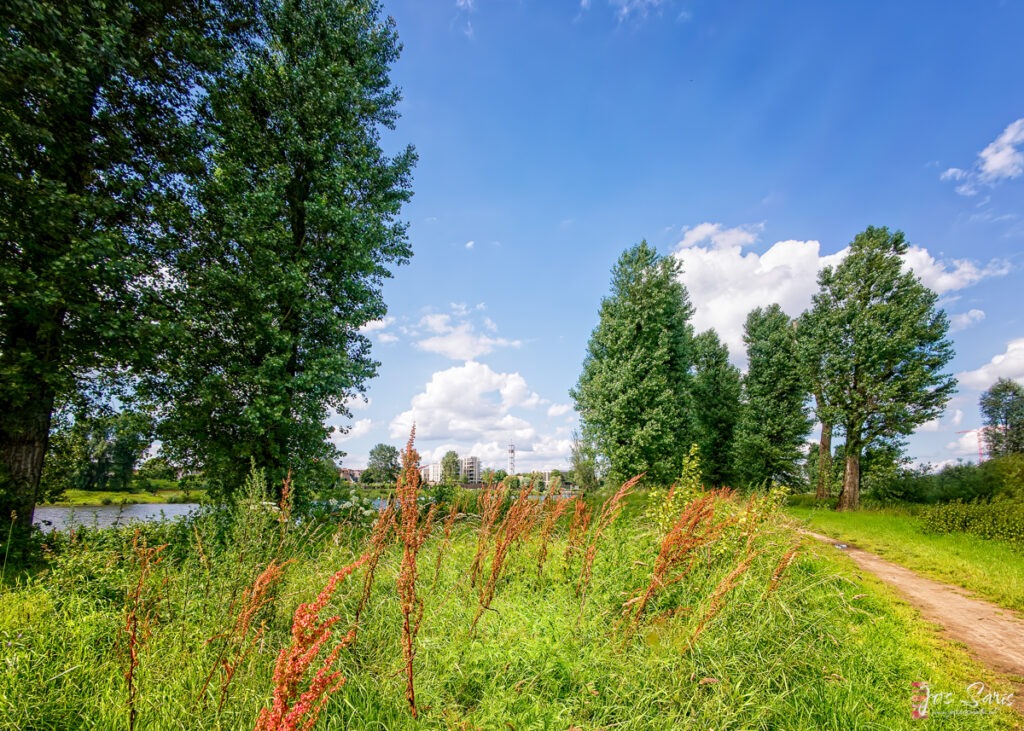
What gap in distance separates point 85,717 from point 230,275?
302 inches

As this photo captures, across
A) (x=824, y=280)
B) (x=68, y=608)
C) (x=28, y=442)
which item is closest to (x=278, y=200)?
(x=28, y=442)

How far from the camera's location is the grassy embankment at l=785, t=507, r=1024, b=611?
6.86 metres

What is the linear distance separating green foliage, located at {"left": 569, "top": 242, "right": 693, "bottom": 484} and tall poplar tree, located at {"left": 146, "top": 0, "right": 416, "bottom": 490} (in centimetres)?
1055

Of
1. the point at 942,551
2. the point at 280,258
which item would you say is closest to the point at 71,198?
the point at 280,258

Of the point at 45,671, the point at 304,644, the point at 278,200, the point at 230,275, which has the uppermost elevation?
the point at 278,200

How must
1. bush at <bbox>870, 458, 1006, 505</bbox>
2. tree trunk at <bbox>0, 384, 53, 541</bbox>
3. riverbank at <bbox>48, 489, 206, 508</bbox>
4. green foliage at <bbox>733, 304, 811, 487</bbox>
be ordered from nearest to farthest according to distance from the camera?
tree trunk at <bbox>0, 384, 53, 541</bbox> → riverbank at <bbox>48, 489, 206, 508</bbox> → bush at <bbox>870, 458, 1006, 505</bbox> → green foliage at <bbox>733, 304, 811, 487</bbox>

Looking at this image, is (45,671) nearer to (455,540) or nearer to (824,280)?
(455,540)

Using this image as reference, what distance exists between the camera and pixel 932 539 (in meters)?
11.1

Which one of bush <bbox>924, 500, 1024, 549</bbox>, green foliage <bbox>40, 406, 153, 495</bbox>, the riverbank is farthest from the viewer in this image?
bush <bbox>924, 500, 1024, 549</bbox>

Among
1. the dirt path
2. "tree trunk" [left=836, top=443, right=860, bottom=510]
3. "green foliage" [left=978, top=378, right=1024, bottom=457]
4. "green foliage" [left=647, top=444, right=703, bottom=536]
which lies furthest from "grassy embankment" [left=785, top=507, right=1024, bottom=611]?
"green foliage" [left=978, top=378, right=1024, bottom=457]

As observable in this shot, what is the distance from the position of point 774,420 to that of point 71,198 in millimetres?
28263

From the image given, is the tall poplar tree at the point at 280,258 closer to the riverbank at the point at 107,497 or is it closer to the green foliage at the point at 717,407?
the riverbank at the point at 107,497

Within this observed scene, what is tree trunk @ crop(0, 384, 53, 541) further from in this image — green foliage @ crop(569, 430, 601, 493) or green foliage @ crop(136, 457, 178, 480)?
green foliage @ crop(569, 430, 601, 493)

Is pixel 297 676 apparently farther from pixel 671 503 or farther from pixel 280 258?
pixel 280 258
